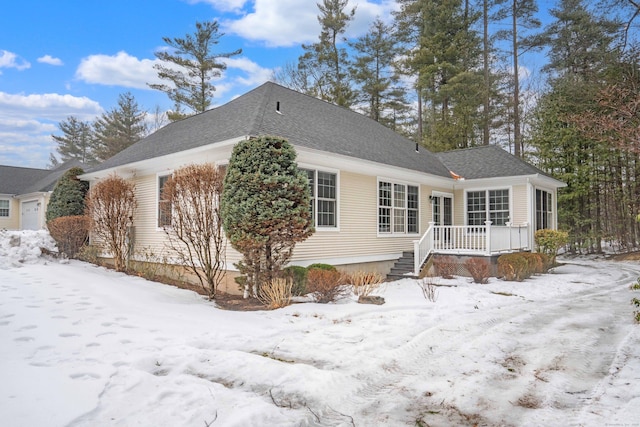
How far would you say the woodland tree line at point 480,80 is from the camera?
65.0 ft

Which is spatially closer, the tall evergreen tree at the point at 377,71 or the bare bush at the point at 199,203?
the bare bush at the point at 199,203

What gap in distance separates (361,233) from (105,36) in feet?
42.7

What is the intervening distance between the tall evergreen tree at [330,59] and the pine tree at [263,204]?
20278 millimetres

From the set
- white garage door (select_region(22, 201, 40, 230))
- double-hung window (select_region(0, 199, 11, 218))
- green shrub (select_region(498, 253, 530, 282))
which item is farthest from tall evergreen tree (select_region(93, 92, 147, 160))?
green shrub (select_region(498, 253, 530, 282))

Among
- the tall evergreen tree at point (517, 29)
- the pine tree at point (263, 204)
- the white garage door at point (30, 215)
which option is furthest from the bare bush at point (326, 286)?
the white garage door at point (30, 215)

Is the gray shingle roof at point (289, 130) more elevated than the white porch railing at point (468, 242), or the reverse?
the gray shingle roof at point (289, 130)

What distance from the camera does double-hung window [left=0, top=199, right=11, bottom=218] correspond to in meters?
25.0

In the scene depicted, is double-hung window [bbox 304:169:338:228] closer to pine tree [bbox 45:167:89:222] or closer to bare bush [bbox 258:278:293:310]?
bare bush [bbox 258:278:293:310]

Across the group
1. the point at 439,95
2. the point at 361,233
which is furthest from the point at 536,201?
the point at 439,95

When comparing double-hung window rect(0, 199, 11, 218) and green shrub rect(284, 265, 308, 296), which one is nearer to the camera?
green shrub rect(284, 265, 308, 296)

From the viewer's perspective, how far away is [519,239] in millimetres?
13602

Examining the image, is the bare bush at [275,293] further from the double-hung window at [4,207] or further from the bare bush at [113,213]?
the double-hung window at [4,207]

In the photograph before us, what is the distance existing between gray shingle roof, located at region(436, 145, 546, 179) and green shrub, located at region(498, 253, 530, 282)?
12.6 ft

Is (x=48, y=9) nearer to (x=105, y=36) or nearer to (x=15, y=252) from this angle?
(x=105, y=36)
